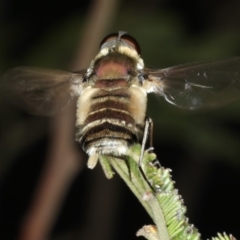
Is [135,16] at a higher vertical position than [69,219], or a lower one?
higher

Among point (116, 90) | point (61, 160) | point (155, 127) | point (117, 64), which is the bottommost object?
point (116, 90)

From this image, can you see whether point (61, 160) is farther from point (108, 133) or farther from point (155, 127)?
point (108, 133)

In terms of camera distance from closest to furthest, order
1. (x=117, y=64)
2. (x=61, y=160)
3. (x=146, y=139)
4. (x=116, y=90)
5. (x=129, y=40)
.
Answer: (x=146, y=139), (x=116, y=90), (x=117, y=64), (x=129, y=40), (x=61, y=160)

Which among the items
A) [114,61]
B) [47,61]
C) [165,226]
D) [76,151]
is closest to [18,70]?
[114,61]

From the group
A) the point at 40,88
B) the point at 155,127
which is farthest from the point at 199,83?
the point at 155,127

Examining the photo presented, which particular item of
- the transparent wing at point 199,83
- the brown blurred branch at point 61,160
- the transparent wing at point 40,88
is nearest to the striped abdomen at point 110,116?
the transparent wing at point 199,83

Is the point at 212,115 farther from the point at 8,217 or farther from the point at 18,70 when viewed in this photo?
the point at 18,70

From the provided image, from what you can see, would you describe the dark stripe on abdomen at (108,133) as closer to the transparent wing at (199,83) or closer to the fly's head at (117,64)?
the fly's head at (117,64)
